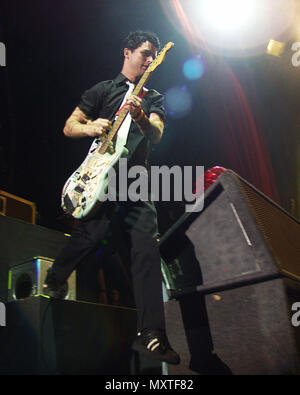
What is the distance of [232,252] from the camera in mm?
1506

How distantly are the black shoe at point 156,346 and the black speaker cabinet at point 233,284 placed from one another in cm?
17

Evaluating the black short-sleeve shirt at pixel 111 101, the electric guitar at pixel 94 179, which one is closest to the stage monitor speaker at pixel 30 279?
the electric guitar at pixel 94 179

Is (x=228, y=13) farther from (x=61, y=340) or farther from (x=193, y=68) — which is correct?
(x=61, y=340)

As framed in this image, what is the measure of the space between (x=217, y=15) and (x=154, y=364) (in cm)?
329

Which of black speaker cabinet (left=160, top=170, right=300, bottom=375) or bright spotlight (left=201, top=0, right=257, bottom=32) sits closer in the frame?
black speaker cabinet (left=160, top=170, right=300, bottom=375)

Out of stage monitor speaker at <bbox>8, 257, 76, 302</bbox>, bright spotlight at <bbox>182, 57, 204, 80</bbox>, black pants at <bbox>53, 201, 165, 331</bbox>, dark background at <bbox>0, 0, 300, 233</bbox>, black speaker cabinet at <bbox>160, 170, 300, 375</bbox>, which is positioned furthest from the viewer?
bright spotlight at <bbox>182, 57, 204, 80</bbox>

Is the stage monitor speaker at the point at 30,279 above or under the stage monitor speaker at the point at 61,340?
above

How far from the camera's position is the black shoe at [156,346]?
4.64 ft

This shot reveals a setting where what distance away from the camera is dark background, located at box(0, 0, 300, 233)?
3646 mm

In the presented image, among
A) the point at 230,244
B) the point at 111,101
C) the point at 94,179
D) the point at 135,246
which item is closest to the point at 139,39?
the point at 111,101

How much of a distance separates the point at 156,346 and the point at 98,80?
328cm

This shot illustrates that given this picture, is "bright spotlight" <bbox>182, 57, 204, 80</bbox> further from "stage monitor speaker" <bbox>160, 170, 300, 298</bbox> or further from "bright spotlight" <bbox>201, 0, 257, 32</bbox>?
"stage monitor speaker" <bbox>160, 170, 300, 298</bbox>

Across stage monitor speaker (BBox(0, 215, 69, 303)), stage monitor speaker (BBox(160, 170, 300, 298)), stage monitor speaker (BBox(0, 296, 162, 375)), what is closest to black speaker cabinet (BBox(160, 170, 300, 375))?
stage monitor speaker (BBox(160, 170, 300, 298))

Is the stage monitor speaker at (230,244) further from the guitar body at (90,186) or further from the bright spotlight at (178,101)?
the bright spotlight at (178,101)
